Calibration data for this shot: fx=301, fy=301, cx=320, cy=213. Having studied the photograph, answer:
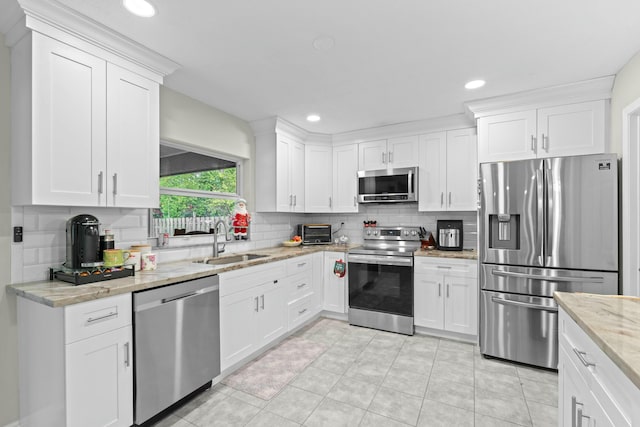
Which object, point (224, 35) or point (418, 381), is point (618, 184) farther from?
point (224, 35)

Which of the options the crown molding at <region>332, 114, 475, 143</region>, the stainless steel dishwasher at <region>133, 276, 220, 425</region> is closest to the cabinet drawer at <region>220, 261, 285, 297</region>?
the stainless steel dishwasher at <region>133, 276, 220, 425</region>

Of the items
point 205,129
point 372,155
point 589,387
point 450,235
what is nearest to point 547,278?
point 450,235

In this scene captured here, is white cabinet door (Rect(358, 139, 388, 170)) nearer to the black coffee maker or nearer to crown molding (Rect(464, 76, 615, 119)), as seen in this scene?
crown molding (Rect(464, 76, 615, 119))

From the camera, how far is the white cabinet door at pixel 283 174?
372 cm

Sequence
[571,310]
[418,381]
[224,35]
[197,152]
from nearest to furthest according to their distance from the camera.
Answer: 1. [571,310]
2. [224,35]
3. [418,381]
4. [197,152]

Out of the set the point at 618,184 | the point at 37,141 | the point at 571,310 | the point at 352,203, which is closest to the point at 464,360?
the point at 571,310

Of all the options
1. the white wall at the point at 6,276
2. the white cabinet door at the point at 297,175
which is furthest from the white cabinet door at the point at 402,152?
the white wall at the point at 6,276

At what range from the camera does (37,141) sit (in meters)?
1.69

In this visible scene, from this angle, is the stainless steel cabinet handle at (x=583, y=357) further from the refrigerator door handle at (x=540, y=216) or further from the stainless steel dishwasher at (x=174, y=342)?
the stainless steel dishwasher at (x=174, y=342)

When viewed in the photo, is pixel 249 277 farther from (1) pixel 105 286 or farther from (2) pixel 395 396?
(2) pixel 395 396

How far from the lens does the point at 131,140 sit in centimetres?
215

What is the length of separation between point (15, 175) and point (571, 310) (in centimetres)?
303

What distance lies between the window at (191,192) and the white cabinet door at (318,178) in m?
1.06

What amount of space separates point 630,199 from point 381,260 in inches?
84.6
